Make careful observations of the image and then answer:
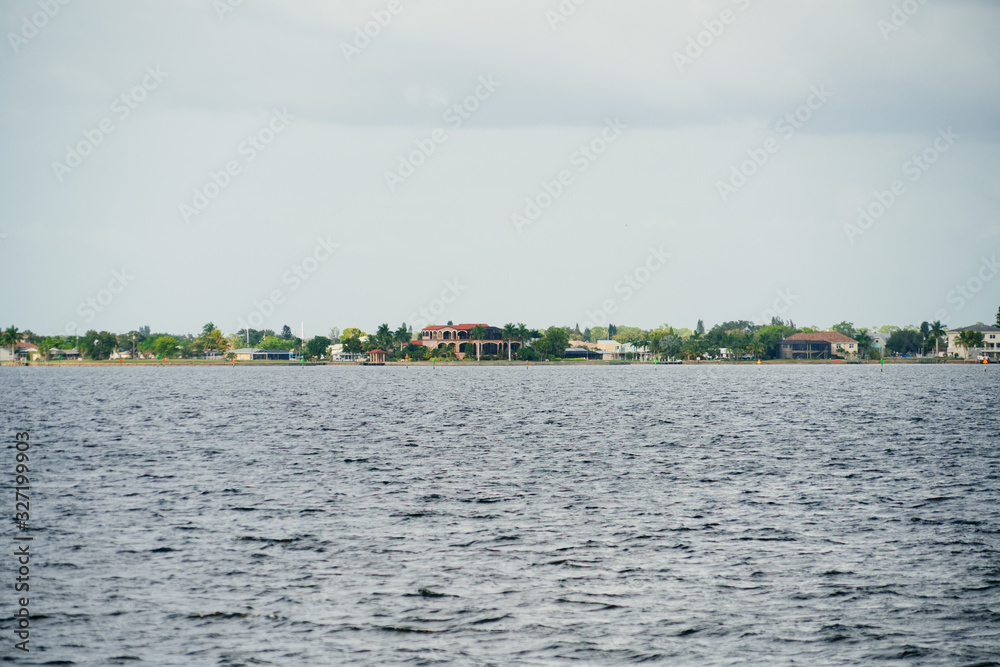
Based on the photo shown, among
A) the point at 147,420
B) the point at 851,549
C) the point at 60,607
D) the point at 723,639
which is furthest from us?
the point at 147,420

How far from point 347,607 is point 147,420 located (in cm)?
6505

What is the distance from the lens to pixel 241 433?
65562 millimetres

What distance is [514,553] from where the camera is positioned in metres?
25.2

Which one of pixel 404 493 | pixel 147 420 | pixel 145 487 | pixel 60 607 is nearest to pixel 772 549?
pixel 404 493

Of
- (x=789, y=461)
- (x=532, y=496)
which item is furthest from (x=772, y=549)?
(x=789, y=461)

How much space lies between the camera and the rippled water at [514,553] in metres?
18.0

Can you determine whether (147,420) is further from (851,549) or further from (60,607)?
(851,549)

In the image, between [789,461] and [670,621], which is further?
[789,461]

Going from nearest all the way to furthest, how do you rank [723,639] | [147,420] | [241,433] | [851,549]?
[723,639] → [851,549] → [241,433] → [147,420]

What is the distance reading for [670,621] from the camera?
63.2ft

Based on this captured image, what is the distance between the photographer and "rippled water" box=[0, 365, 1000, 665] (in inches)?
709

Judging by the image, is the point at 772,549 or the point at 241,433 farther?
the point at 241,433

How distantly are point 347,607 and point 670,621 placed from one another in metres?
7.44

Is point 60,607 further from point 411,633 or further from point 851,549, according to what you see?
point 851,549
